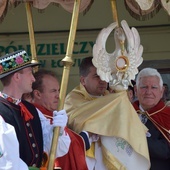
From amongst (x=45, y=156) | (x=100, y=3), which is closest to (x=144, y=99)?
(x=45, y=156)

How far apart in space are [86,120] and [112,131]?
8.1 inches

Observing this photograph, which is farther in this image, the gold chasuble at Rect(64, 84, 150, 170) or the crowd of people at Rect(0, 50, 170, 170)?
the gold chasuble at Rect(64, 84, 150, 170)

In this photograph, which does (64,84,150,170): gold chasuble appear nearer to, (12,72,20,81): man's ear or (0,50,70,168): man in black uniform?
(0,50,70,168): man in black uniform

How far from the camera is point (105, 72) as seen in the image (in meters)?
4.69

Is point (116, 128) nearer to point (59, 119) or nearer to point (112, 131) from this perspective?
point (112, 131)

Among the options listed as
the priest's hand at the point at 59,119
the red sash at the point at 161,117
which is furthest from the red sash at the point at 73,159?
the red sash at the point at 161,117

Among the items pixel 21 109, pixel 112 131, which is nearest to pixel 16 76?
pixel 21 109

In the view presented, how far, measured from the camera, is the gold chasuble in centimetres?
464

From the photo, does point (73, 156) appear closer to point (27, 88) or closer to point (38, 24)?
point (27, 88)

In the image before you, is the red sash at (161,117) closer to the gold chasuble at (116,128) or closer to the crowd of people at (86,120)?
the crowd of people at (86,120)

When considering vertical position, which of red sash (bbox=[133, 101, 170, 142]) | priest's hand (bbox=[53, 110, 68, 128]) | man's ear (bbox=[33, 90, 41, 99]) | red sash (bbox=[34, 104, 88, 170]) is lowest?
red sash (bbox=[34, 104, 88, 170])

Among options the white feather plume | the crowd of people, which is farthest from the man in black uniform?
the white feather plume

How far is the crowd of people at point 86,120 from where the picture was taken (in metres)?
4.06

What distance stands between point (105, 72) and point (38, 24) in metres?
2.91
